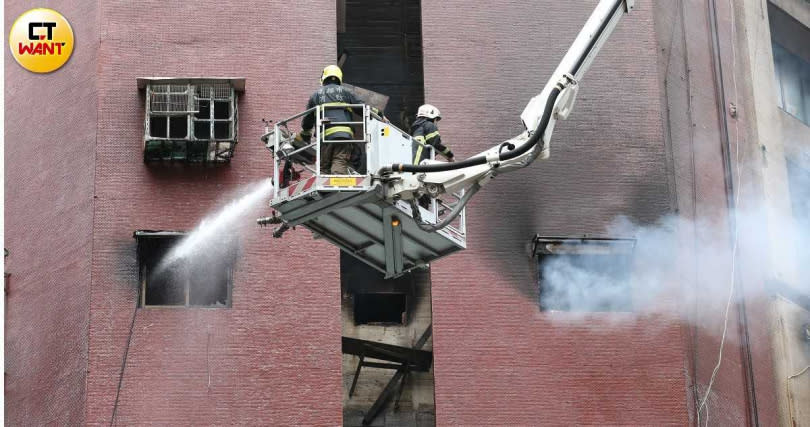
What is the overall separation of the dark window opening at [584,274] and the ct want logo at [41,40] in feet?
30.8

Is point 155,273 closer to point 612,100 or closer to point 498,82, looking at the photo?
point 498,82

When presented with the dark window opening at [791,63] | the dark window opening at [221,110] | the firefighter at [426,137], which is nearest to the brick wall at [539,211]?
the dark window opening at [221,110]

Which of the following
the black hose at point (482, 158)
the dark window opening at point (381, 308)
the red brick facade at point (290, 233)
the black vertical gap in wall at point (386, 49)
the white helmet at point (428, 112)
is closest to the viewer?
the black hose at point (482, 158)

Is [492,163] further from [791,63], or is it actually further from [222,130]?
[791,63]

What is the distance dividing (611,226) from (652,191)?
1080 millimetres

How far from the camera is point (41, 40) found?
2691 cm

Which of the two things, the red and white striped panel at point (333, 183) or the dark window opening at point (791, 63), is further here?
the dark window opening at point (791, 63)

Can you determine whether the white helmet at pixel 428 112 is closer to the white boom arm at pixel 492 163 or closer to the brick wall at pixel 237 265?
the white boom arm at pixel 492 163

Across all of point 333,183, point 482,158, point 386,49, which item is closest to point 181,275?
point 333,183

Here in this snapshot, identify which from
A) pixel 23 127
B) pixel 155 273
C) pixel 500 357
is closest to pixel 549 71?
pixel 500 357

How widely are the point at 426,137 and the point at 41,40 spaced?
10133 mm

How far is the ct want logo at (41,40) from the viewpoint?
87.1ft

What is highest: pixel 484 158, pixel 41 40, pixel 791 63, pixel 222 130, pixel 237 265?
pixel 791 63

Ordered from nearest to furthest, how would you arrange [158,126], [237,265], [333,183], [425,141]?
[333,183], [425,141], [237,265], [158,126]
